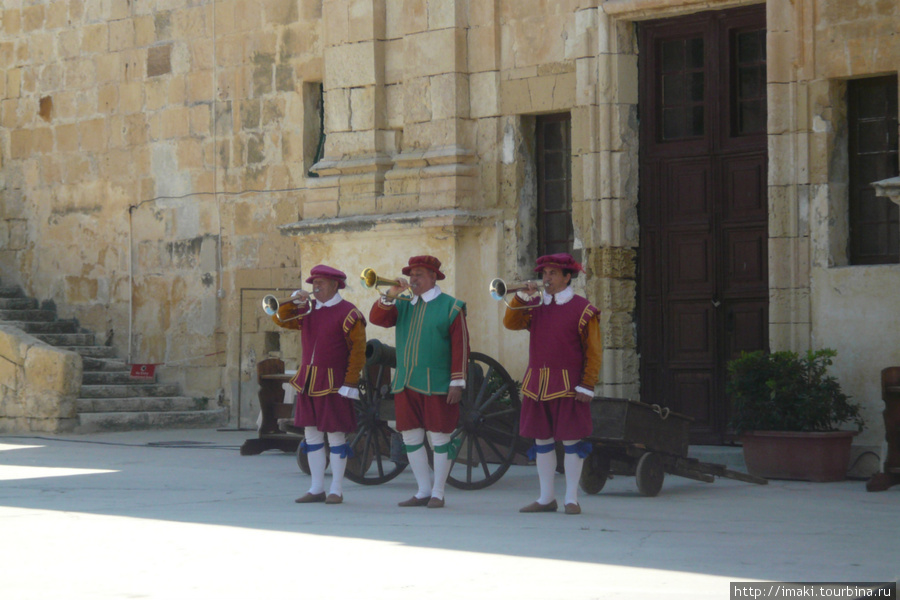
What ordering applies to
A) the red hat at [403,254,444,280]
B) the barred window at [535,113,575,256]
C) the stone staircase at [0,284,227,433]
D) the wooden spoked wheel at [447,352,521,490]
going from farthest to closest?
the stone staircase at [0,284,227,433], the barred window at [535,113,575,256], the wooden spoked wheel at [447,352,521,490], the red hat at [403,254,444,280]

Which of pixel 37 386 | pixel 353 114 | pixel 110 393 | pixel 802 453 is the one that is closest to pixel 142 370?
pixel 110 393

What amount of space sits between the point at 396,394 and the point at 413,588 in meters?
3.15

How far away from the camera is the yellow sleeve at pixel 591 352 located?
797cm

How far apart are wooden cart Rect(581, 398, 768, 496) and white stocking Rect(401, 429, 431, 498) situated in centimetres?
103

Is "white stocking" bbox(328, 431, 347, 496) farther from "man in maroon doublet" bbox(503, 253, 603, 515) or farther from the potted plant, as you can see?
the potted plant

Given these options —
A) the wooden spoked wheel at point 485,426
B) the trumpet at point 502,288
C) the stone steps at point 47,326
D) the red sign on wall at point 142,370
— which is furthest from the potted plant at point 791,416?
the stone steps at point 47,326

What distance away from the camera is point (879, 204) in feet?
32.0

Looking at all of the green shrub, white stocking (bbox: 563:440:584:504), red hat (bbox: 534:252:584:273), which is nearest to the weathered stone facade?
the green shrub

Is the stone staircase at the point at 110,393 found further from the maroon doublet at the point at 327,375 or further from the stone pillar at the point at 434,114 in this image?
the maroon doublet at the point at 327,375

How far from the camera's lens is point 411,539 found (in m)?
6.61

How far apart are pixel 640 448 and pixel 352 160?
4.68 m

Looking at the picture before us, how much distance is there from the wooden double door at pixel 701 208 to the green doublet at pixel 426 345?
2890 mm

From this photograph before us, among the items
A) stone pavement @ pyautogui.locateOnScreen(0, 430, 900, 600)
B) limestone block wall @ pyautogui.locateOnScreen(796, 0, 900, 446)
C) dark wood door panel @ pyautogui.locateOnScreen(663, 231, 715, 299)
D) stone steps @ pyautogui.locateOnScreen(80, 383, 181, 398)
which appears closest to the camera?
stone pavement @ pyautogui.locateOnScreen(0, 430, 900, 600)

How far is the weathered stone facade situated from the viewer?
32.0ft
